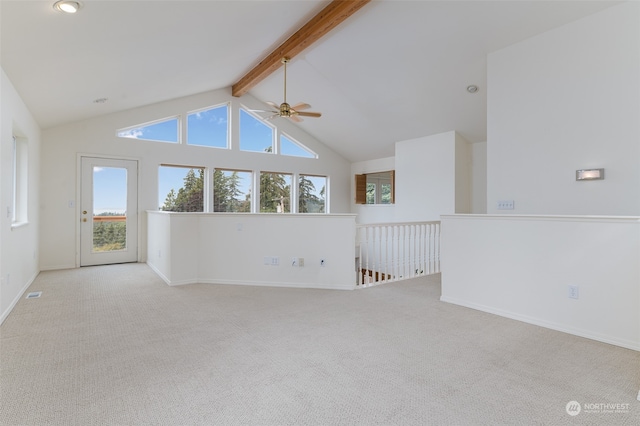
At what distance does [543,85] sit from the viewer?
4.00 metres

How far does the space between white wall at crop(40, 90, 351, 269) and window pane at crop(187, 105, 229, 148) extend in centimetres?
15

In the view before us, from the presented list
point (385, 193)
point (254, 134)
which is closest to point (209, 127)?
point (254, 134)

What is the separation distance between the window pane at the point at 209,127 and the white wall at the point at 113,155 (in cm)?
15

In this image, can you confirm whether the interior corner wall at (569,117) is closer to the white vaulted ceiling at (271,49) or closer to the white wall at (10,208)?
the white vaulted ceiling at (271,49)

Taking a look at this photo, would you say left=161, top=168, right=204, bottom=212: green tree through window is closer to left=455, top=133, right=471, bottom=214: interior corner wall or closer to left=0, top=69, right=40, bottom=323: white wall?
left=0, top=69, right=40, bottom=323: white wall

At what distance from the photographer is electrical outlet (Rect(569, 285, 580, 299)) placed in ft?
9.29

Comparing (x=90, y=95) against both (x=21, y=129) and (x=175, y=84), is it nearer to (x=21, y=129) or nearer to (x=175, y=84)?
(x=21, y=129)

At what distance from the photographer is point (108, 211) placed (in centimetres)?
619

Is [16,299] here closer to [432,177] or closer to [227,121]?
[227,121]

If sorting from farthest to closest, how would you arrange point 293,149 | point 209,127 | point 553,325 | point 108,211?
1. point 293,149
2. point 209,127
3. point 108,211
4. point 553,325

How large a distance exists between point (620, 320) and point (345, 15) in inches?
167

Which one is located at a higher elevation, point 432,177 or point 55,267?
point 432,177

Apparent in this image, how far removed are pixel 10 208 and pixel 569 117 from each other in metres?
6.29

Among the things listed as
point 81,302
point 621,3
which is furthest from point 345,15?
point 81,302
